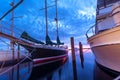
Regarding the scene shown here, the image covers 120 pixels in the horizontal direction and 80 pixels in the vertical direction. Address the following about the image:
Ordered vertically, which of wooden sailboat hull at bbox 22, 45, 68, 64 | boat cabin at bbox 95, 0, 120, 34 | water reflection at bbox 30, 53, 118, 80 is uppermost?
boat cabin at bbox 95, 0, 120, 34

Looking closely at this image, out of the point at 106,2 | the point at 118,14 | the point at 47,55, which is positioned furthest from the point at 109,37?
the point at 47,55

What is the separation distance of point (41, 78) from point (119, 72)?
6.23m

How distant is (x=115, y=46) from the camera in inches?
315

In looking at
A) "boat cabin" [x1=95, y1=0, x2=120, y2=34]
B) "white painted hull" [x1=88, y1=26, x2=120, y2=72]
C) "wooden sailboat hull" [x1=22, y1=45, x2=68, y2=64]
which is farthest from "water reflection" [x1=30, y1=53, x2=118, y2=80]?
"boat cabin" [x1=95, y1=0, x2=120, y2=34]

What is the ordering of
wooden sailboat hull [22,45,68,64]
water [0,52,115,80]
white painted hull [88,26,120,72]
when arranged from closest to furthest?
white painted hull [88,26,120,72], water [0,52,115,80], wooden sailboat hull [22,45,68,64]

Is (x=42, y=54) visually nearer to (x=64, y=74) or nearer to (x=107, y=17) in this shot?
(x=64, y=74)

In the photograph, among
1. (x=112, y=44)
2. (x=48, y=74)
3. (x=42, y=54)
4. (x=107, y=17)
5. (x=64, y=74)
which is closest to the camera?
(x=112, y=44)

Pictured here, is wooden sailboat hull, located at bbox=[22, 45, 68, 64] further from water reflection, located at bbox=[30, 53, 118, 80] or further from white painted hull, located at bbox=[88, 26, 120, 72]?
white painted hull, located at bbox=[88, 26, 120, 72]

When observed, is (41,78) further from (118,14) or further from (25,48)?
(118,14)

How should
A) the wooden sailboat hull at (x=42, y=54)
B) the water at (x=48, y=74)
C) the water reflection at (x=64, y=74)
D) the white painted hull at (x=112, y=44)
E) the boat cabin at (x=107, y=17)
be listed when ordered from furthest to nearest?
the wooden sailboat hull at (x=42, y=54)
the water at (x=48, y=74)
the water reflection at (x=64, y=74)
the boat cabin at (x=107, y=17)
the white painted hull at (x=112, y=44)

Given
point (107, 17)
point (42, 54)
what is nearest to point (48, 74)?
point (42, 54)

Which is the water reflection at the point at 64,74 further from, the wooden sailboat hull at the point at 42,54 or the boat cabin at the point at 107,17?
the boat cabin at the point at 107,17

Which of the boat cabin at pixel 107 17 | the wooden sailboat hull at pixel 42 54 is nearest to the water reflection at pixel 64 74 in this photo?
the wooden sailboat hull at pixel 42 54

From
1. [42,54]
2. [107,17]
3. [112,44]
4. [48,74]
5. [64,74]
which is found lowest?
[64,74]
